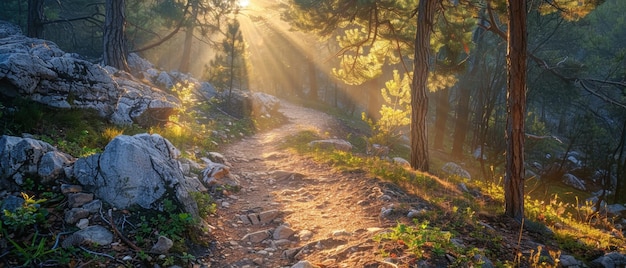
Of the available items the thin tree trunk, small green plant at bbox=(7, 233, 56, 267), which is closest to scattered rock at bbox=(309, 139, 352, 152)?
small green plant at bbox=(7, 233, 56, 267)

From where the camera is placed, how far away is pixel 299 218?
17.9ft

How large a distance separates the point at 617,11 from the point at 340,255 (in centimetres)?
5088

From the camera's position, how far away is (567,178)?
59.5 feet

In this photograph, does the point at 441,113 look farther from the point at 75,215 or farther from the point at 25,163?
the point at 25,163

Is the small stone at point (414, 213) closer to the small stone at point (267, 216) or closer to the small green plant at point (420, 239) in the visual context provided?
the small green plant at point (420, 239)

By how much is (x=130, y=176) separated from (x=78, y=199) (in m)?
0.57

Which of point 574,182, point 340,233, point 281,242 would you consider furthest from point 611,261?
point 574,182

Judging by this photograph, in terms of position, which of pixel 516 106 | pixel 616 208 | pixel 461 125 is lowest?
pixel 616 208

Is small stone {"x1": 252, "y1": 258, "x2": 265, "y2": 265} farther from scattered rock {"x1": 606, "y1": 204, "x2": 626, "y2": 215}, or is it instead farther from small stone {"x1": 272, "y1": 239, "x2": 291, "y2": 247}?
scattered rock {"x1": 606, "y1": 204, "x2": 626, "y2": 215}

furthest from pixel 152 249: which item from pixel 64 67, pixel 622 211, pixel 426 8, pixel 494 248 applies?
pixel 622 211

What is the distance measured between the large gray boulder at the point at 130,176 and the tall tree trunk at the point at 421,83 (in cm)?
619

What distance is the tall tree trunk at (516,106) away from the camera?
5.81 m

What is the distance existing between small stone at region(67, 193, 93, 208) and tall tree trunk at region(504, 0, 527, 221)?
6544mm

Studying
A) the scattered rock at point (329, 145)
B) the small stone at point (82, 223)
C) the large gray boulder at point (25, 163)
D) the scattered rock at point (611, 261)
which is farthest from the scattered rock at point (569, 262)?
the scattered rock at point (329, 145)
